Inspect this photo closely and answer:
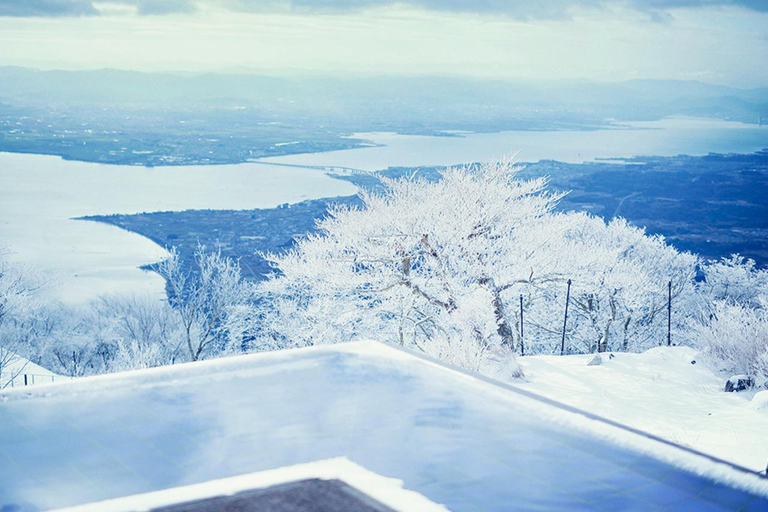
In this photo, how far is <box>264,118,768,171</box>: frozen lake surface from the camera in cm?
3668

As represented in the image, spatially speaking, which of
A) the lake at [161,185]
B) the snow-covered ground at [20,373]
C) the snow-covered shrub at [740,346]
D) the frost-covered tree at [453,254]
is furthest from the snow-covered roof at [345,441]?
the lake at [161,185]

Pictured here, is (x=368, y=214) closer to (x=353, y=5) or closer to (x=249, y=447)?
(x=249, y=447)

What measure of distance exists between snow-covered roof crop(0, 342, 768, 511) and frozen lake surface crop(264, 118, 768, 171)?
93.9 ft

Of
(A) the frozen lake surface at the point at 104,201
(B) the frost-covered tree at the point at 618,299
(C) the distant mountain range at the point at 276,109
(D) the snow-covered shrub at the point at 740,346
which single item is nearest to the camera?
(D) the snow-covered shrub at the point at 740,346

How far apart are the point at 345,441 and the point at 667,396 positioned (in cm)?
556

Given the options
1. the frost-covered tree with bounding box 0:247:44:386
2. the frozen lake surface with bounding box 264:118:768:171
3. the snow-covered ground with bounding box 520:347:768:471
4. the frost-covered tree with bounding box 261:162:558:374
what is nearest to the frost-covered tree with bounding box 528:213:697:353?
the frost-covered tree with bounding box 261:162:558:374

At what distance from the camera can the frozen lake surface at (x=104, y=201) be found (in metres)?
25.8

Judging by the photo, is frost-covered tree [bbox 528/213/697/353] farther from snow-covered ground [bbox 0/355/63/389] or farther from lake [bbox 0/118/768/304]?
snow-covered ground [bbox 0/355/63/389]

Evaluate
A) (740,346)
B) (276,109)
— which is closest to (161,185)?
(276,109)

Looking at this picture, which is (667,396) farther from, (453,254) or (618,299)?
(618,299)

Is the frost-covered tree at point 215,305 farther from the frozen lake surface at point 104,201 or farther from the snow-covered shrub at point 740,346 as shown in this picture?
the snow-covered shrub at point 740,346

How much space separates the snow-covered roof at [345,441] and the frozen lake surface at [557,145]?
28613 millimetres

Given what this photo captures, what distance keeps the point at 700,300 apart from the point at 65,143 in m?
38.0

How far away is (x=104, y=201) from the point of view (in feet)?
120
